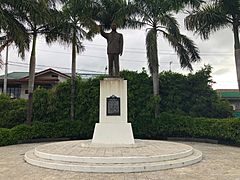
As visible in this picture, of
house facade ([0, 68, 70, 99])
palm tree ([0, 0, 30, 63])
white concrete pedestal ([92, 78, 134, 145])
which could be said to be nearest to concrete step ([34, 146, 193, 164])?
white concrete pedestal ([92, 78, 134, 145])

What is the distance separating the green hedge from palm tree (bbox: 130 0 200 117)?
0.95 metres

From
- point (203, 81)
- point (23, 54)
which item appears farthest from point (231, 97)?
point (23, 54)

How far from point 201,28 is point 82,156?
9905 mm

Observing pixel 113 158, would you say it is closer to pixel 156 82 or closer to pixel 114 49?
pixel 114 49

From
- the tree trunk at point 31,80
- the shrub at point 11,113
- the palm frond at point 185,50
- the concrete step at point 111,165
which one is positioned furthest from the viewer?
the shrub at point 11,113

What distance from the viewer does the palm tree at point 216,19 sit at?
43.4 ft

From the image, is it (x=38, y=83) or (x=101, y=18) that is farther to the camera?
(x=38, y=83)

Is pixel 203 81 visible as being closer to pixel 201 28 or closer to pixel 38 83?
pixel 201 28

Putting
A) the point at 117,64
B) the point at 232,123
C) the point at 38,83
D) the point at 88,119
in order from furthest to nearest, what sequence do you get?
the point at 38,83, the point at 88,119, the point at 232,123, the point at 117,64

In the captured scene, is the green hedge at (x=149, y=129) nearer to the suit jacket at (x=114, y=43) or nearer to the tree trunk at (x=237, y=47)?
the tree trunk at (x=237, y=47)

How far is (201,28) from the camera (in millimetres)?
13953

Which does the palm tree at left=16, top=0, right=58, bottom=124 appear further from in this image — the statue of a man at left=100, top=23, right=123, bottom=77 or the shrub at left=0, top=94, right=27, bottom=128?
the statue of a man at left=100, top=23, right=123, bottom=77

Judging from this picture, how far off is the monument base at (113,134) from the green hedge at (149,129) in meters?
5.47

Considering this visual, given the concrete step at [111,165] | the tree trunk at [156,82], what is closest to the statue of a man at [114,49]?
the tree trunk at [156,82]
